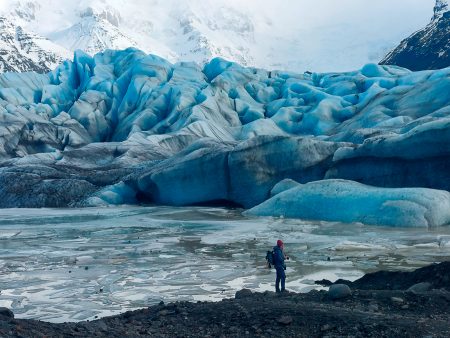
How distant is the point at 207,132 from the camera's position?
4188cm

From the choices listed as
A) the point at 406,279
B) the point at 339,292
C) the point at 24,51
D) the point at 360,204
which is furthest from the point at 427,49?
the point at 24,51

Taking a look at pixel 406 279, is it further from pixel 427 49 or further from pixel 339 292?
pixel 427 49

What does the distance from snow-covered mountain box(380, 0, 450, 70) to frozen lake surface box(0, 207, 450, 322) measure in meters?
73.1

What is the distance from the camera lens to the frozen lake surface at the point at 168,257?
35.3 ft

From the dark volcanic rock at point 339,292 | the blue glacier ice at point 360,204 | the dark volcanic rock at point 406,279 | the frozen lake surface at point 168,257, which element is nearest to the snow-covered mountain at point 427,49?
the blue glacier ice at point 360,204

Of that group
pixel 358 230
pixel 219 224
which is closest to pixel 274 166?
pixel 219 224

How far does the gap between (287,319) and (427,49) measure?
92513mm

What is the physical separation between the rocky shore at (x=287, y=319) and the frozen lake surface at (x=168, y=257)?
1.90 meters

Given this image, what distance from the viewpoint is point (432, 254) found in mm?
14523

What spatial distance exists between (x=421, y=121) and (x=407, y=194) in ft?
25.1

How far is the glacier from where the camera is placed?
1010 inches

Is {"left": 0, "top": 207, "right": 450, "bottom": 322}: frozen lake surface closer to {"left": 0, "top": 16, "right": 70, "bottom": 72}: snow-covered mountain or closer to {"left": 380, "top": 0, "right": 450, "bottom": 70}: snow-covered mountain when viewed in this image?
{"left": 380, "top": 0, "right": 450, "bottom": 70}: snow-covered mountain

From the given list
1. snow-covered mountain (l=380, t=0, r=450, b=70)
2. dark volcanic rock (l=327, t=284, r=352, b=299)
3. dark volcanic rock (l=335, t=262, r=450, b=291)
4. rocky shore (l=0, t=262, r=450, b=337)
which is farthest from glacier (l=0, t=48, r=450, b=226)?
snow-covered mountain (l=380, t=0, r=450, b=70)

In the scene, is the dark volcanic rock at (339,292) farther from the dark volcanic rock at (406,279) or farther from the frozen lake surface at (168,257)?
the frozen lake surface at (168,257)
